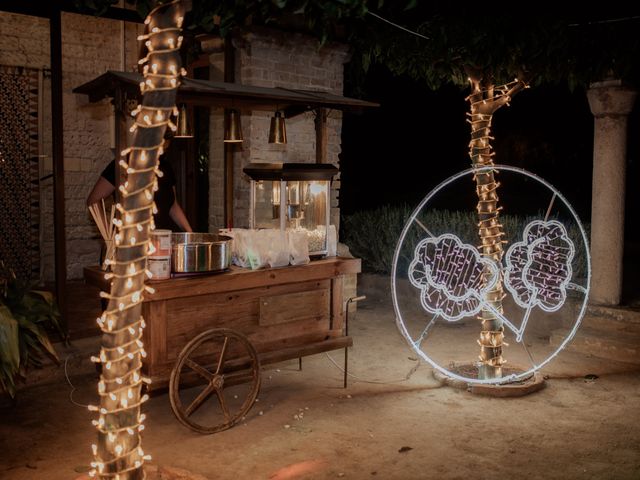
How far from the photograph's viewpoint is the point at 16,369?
5.96 m

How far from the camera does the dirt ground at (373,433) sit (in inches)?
190

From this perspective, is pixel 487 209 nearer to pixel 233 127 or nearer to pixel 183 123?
pixel 233 127

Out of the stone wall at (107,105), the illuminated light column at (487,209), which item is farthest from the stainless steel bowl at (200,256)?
the stone wall at (107,105)

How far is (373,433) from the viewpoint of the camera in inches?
215

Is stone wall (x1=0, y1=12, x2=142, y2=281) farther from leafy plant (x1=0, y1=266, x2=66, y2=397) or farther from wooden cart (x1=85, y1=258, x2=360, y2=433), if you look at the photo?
wooden cart (x1=85, y1=258, x2=360, y2=433)

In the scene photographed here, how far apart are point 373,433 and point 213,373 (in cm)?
129

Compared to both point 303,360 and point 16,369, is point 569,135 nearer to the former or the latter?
point 303,360

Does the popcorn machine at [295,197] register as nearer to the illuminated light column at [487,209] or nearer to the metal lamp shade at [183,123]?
the metal lamp shade at [183,123]

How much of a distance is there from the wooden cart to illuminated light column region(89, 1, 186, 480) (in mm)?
1441

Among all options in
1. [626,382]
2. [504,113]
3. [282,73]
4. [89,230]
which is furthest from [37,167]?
[504,113]

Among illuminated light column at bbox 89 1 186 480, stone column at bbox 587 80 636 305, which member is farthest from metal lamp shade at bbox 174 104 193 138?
stone column at bbox 587 80 636 305

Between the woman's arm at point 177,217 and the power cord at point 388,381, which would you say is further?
the woman's arm at point 177,217

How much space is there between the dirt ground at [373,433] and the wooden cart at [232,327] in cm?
33

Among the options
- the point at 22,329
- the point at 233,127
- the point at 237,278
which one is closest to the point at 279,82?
the point at 233,127
